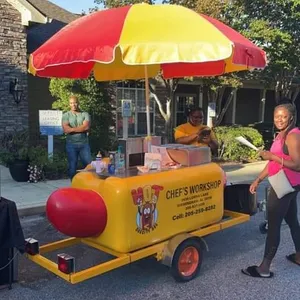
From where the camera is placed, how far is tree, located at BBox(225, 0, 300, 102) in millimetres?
10672

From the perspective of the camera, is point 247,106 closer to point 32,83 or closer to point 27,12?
point 32,83

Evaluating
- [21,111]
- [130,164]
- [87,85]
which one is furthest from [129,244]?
[21,111]

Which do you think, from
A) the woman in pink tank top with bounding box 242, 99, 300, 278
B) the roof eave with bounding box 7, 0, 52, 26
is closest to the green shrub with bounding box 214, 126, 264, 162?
the roof eave with bounding box 7, 0, 52, 26

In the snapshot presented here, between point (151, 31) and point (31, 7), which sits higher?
point (31, 7)

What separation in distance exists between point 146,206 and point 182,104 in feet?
49.3

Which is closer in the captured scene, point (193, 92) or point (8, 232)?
point (8, 232)

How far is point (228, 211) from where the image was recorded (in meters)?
4.73

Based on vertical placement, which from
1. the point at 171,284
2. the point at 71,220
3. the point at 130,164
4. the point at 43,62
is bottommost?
the point at 171,284

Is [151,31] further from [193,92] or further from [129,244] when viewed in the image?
[193,92]

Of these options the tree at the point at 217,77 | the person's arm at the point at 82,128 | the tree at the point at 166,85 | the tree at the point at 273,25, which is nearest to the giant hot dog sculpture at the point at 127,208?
the person's arm at the point at 82,128

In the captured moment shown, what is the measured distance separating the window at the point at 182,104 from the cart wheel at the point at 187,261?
1425 centimetres

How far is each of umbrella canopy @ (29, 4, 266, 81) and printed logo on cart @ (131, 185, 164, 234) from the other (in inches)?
42.9

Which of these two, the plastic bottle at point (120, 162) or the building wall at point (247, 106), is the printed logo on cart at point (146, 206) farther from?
the building wall at point (247, 106)

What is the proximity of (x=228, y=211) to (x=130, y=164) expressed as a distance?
1.40 m
